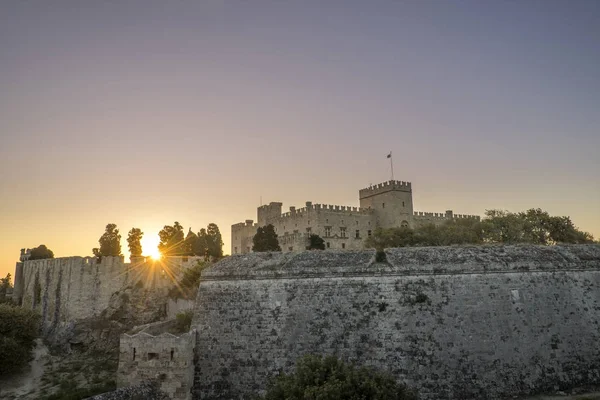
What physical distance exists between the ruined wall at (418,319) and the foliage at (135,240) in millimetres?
35562

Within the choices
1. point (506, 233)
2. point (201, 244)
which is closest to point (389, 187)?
point (506, 233)

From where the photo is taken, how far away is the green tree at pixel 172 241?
50562 millimetres

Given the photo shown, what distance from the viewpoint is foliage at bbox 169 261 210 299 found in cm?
3303

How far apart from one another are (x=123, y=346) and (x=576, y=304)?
1904cm

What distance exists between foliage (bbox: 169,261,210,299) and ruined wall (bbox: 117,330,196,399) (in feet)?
51.7

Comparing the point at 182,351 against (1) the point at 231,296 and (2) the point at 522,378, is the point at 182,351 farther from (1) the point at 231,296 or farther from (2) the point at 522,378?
(2) the point at 522,378

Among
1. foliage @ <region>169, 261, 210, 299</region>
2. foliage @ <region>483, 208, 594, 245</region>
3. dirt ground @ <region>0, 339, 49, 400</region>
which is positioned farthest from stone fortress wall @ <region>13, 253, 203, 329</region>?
foliage @ <region>483, 208, 594, 245</region>

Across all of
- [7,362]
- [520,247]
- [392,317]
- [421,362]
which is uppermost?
[520,247]

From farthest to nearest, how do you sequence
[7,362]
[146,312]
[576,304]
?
[146,312]
[7,362]
[576,304]

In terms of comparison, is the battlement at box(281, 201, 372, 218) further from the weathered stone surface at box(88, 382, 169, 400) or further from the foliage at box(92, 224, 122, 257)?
the weathered stone surface at box(88, 382, 169, 400)

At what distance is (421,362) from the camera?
15984 mm

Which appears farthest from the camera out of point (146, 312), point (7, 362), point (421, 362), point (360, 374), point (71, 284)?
point (71, 284)

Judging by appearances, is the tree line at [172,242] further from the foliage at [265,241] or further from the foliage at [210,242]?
the foliage at [265,241]

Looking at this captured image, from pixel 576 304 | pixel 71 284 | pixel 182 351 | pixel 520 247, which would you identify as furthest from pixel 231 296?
pixel 71 284
